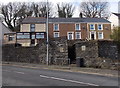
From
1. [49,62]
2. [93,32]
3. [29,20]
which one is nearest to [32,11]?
[29,20]

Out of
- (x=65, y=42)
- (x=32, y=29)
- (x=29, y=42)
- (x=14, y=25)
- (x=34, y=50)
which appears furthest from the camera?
(x=14, y=25)

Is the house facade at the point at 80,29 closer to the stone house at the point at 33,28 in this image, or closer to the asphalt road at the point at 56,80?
the stone house at the point at 33,28

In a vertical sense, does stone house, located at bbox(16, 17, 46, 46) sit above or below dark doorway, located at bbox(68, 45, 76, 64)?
above

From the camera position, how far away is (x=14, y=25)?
71.1m

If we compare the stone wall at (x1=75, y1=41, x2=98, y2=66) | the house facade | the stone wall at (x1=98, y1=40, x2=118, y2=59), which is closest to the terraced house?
the house facade

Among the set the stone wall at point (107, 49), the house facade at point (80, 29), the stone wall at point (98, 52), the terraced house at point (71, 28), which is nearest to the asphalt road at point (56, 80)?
the stone wall at point (98, 52)

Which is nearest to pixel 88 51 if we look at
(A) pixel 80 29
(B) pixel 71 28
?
(B) pixel 71 28

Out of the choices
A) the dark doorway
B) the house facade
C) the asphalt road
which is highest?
the house facade

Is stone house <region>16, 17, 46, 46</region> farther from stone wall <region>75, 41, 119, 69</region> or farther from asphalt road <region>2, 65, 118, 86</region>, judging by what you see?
asphalt road <region>2, 65, 118, 86</region>

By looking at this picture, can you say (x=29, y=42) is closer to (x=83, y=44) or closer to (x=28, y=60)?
(x=28, y=60)

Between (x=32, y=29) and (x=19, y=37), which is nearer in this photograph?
(x=19, y=37)

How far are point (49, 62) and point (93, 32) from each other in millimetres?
27906

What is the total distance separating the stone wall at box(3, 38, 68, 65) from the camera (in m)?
26.9

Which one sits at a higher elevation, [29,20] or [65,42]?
[29,20]
